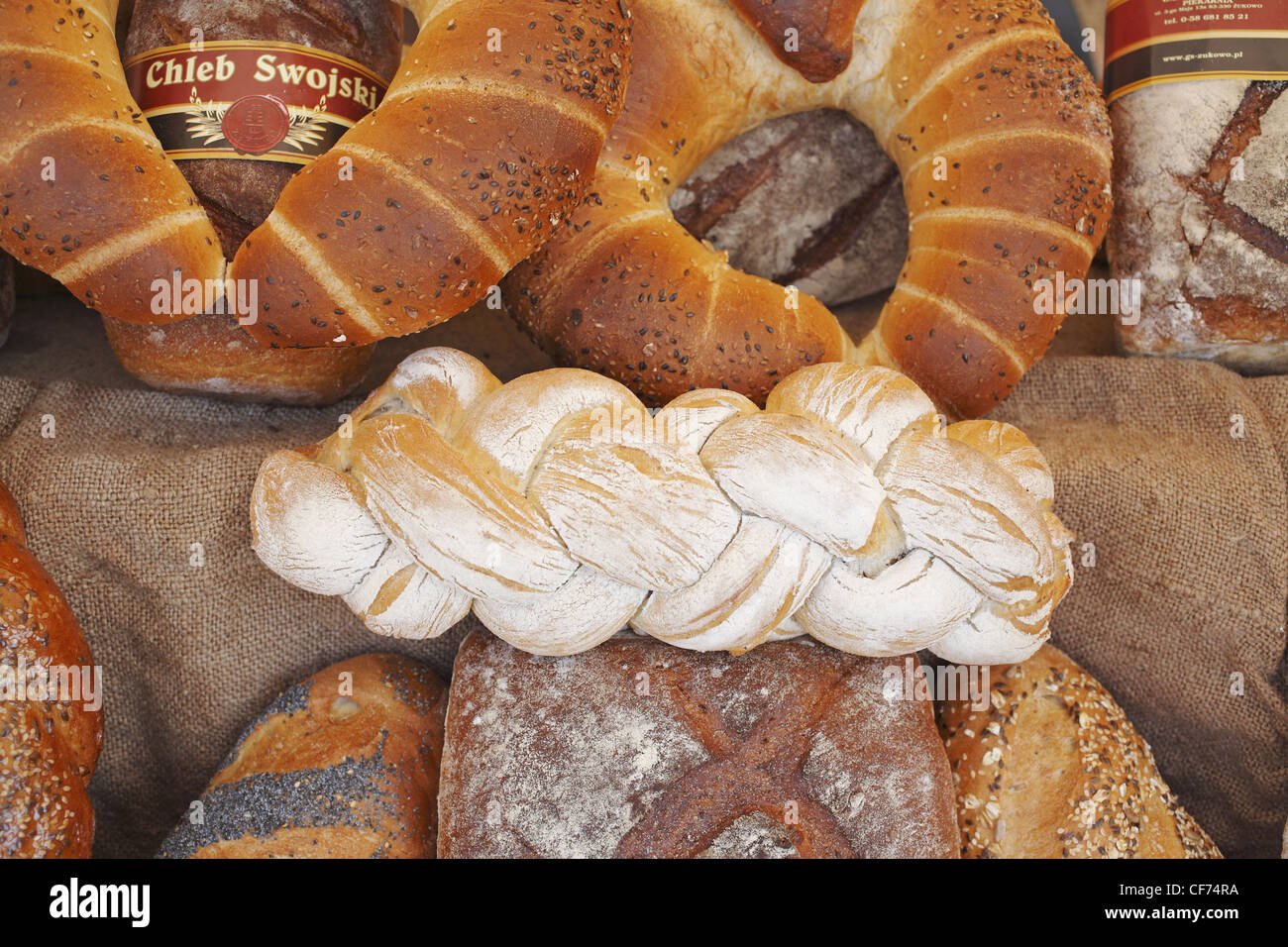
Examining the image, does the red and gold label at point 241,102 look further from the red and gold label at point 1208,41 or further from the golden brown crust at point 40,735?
the red and gold label at point 1208,41

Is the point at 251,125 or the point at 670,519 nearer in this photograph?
the point at 670,519

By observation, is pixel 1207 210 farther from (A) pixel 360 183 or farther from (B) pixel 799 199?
(A) pixel 360 183

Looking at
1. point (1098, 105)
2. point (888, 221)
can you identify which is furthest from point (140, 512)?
point (1098, 105)

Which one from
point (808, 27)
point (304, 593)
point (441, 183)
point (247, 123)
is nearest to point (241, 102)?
point (247, 123)

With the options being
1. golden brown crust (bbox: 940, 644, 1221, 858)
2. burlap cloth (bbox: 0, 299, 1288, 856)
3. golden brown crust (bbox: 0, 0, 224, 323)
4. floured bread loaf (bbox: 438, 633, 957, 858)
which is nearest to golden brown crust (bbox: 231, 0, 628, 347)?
golden brown crust (bbox: 0, 0, 224, 323)

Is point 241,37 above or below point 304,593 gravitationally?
above

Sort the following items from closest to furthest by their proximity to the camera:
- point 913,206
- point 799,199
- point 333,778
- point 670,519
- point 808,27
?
point 670,519 < point 333,778 < point 808,27 < point 913,206 < point 799,199

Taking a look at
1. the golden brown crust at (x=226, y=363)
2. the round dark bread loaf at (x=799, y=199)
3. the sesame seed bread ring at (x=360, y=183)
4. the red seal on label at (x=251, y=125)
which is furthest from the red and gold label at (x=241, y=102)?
the round dark bread loaf at (x=799, y=199)
